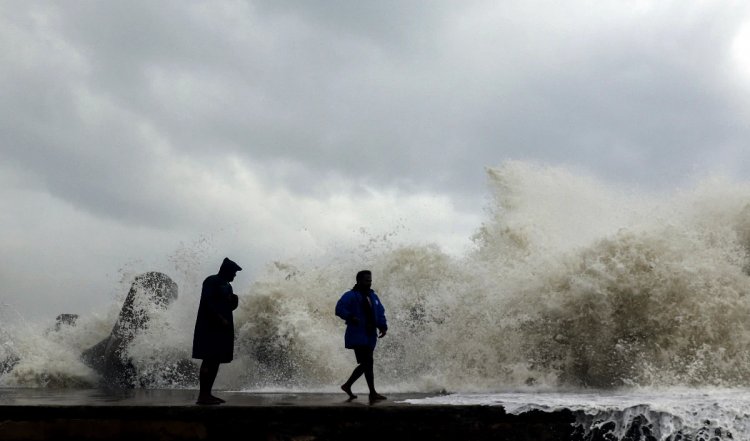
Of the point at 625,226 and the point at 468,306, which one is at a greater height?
the point at 625,226

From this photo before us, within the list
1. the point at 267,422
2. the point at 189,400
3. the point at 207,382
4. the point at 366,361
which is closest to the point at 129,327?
the point at 189,400

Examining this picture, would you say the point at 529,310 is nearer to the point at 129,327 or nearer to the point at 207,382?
the point at 207,382

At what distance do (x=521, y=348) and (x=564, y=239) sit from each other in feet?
10.3

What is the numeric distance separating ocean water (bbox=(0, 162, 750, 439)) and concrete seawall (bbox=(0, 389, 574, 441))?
177 cm

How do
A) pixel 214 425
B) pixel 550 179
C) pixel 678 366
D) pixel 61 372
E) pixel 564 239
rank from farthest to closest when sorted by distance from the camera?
1. pixel 550 179
2. pixel 61 372
3. pixel 564 239
4. pixel 678 366
5. pixel 214 425

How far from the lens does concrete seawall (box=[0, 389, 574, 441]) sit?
4328 mm

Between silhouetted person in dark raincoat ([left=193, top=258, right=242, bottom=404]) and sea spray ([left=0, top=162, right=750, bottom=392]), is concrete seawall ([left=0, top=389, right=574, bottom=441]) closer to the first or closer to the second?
silhouetted person in dark raincoat ([left=193, top=258, right=242, bottom=404])

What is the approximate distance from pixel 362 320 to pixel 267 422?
4.17ft

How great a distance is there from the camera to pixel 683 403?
185 inches

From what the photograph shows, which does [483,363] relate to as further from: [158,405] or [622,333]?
[158,405]

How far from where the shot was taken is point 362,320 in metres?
5.32

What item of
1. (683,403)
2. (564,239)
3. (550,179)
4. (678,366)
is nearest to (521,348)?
(678,366)

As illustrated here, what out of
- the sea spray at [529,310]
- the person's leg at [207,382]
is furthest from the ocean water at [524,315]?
the person's leg at [207,382]

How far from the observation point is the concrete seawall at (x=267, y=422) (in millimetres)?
4328
